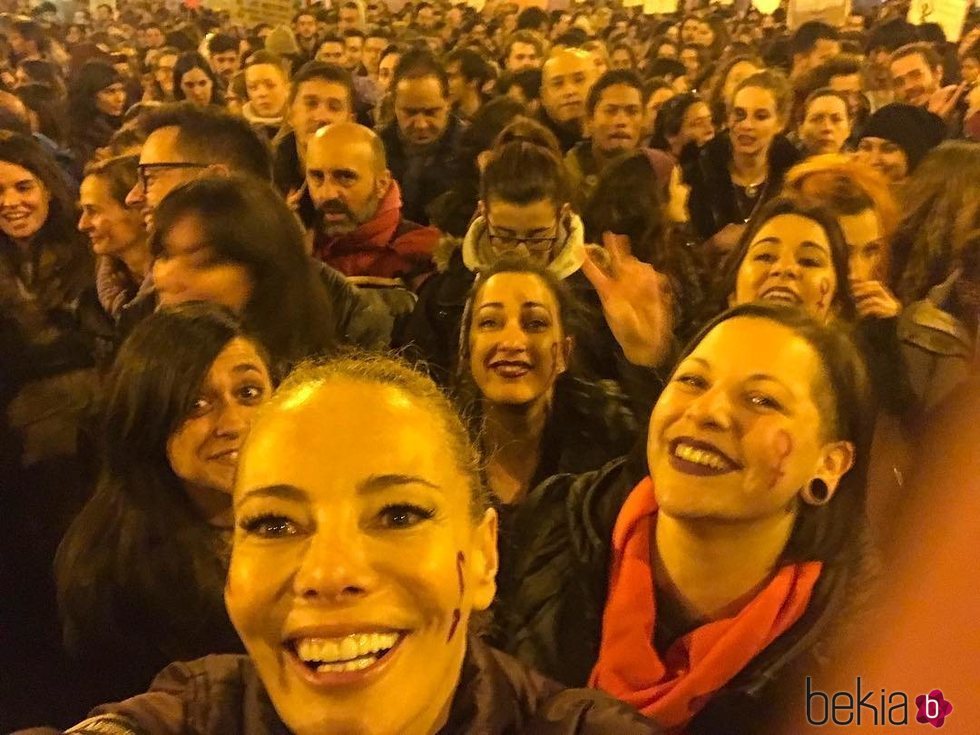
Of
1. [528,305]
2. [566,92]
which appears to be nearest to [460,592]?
[528,305]

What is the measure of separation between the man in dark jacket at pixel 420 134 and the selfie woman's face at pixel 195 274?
0.92 feet

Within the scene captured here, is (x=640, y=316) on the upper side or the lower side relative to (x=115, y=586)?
upper

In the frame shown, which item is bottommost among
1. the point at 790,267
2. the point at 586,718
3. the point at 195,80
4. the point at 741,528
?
the point at 586,718

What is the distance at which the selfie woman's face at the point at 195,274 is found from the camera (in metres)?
0.80

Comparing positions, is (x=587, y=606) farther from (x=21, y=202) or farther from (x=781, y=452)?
(x=21, y=202)

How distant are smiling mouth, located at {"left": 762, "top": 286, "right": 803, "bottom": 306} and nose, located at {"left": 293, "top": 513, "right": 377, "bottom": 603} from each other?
16.4 inches

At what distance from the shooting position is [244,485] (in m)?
0.58

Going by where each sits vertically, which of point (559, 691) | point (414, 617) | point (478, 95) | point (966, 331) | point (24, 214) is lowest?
point (559, 691)

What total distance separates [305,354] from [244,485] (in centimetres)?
22

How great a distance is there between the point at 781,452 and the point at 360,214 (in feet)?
1.67

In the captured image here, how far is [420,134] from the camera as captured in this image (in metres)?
1.21

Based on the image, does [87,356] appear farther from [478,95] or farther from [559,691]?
[478,95]

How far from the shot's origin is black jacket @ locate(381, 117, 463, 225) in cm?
106

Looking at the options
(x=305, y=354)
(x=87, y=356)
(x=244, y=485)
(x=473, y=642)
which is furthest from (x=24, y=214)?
(x=473, y=642)
